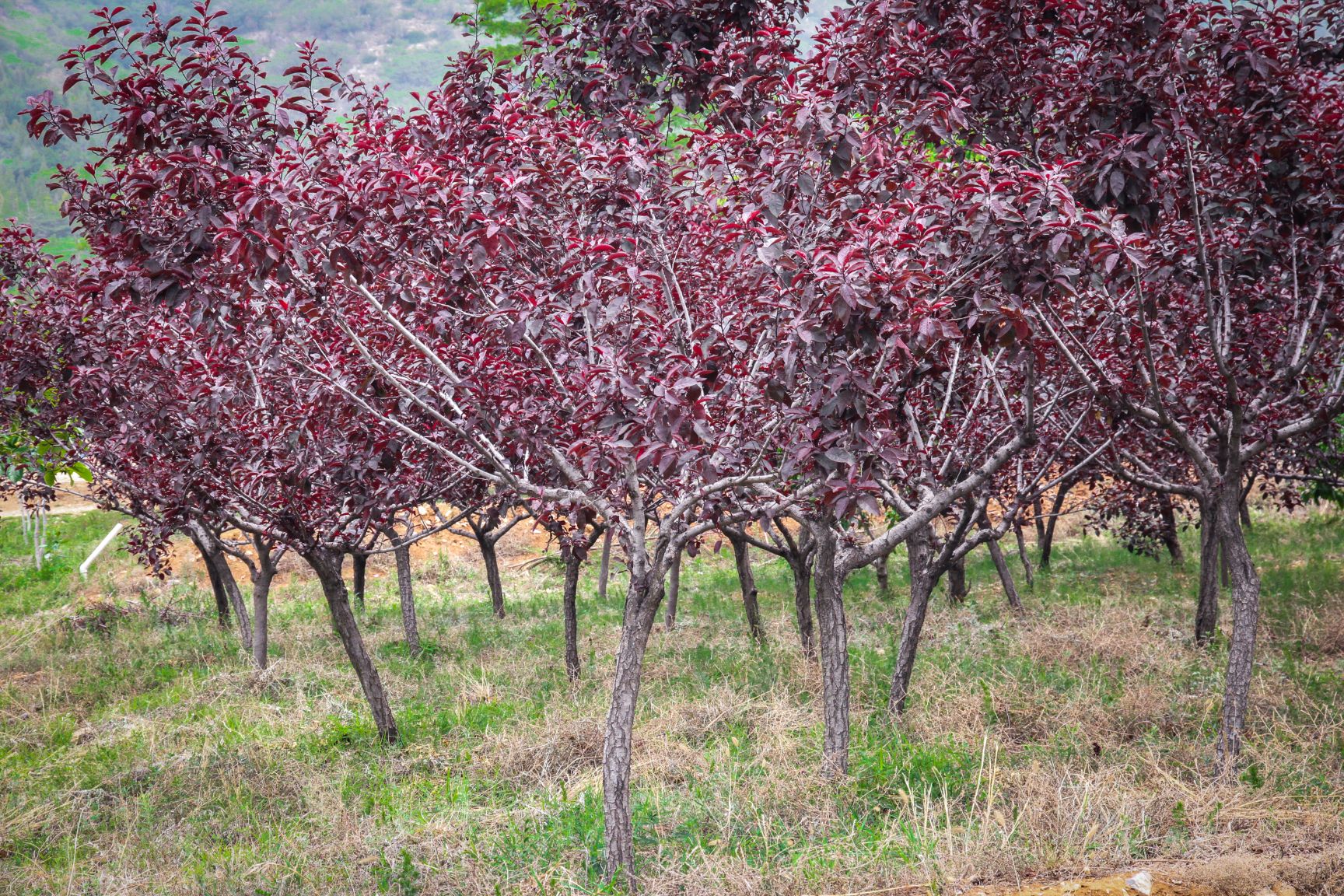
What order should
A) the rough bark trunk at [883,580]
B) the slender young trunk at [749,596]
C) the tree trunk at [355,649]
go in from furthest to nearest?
the rough bark trunk at [883,580] < the slender young trunk at [749,596] < the tree trunk at [355,649]

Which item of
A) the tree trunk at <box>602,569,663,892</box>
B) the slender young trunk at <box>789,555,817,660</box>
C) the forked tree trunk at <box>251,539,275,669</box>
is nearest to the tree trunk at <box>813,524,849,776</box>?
the tree trunk at <box>602,569,663,892</box>

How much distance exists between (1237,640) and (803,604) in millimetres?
3976

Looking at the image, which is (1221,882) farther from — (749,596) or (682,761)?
(749,596)

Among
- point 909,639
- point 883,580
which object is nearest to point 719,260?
point 909,639

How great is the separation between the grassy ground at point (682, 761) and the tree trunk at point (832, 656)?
207 mm

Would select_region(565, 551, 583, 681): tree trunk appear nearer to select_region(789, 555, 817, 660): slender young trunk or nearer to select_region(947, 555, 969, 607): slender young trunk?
select_region(789, 555, 817, 660): slender young trunk

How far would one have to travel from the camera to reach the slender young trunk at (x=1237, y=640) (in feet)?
16.7

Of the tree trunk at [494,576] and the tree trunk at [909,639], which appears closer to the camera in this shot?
the tree trunk at [909,639]

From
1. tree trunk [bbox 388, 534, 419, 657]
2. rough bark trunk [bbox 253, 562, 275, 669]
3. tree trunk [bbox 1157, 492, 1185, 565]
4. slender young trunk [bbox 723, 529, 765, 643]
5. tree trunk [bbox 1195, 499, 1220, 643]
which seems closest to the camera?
tree trunk [bbox 1195, 499, 1220, 643]

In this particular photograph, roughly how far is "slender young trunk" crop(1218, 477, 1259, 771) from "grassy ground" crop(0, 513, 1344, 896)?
18cm

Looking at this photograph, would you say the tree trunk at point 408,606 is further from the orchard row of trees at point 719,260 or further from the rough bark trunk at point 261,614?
the orchard row of trees at point 719,260

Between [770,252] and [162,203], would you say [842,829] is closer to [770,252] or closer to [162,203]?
[770,252]

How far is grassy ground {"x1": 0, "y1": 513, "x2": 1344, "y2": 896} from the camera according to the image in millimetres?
4238

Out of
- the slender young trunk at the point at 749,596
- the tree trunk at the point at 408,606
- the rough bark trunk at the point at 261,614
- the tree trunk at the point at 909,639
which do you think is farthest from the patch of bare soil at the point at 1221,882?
the tree trunk at the point at 408,606
